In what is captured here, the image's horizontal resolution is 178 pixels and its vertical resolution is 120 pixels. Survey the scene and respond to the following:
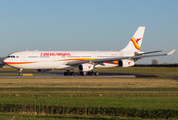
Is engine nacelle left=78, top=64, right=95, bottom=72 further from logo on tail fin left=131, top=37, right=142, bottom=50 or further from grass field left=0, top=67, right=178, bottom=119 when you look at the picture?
grass field left=0, top=67, right=178, bottom=119

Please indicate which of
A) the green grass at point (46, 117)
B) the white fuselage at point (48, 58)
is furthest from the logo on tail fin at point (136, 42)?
the green grass at point (46, 117)

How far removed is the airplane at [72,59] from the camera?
49.4 metres

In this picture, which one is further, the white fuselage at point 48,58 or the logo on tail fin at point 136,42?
the logo on tail fin at point 136,42

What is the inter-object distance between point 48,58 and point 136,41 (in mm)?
22605

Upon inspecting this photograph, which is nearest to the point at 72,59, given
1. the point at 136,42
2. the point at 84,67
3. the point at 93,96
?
the point at 84,67

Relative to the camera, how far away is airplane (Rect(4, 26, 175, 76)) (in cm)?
4938

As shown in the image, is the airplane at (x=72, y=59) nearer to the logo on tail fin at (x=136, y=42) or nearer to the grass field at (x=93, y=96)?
the logo on tail fin at (x=136, y=42)

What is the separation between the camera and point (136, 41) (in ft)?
205

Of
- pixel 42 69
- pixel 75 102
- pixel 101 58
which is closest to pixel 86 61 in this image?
pixel 101 58

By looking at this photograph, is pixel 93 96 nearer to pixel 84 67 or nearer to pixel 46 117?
pixel 46 117

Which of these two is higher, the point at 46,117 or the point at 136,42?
the point at 136,42

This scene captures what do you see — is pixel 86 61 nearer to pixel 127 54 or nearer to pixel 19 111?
pixel 127 54

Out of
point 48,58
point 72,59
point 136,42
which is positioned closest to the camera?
point 48,58

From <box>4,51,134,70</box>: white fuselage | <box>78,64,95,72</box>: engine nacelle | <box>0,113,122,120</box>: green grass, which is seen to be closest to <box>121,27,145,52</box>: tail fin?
<box>4,51,134,70</box>: white fuselage
